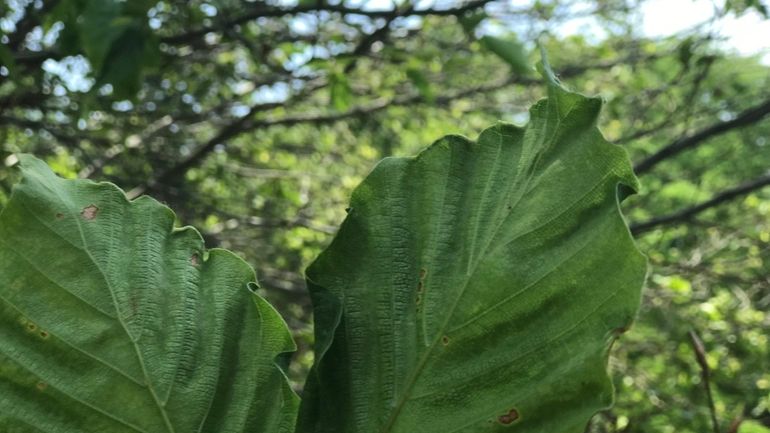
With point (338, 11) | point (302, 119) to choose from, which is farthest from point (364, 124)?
point (338, 11)

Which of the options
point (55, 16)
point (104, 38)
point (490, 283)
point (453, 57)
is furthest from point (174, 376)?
point (453, 57)

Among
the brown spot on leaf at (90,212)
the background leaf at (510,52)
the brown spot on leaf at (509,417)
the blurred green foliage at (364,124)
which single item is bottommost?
the blurred green foliage at (364,124)

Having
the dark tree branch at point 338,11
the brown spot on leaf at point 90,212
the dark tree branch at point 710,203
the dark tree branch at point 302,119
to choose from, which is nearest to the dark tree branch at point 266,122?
the dark tree branch at point 302,119

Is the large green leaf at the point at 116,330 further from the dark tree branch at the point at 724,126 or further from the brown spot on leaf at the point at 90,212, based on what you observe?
the dark tree branch at the point at 724,126

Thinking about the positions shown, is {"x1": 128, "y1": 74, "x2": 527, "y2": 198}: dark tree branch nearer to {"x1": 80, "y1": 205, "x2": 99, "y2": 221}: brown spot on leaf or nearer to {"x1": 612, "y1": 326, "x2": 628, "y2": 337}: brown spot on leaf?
{"x1": 80, "y1": 205, "x2": 99, "y2": 221}: brown spot on leaf

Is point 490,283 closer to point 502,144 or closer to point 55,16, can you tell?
point 502,144
